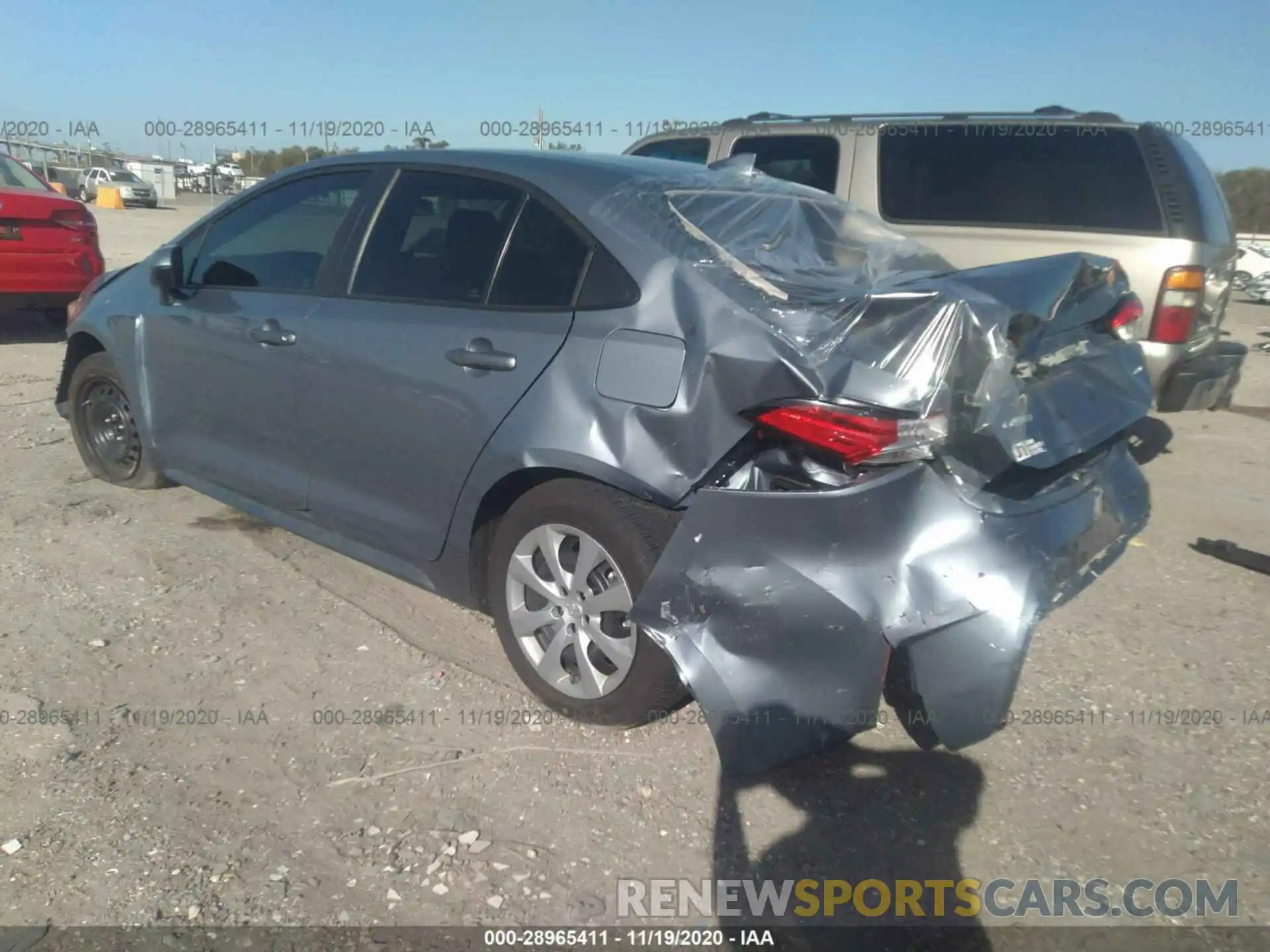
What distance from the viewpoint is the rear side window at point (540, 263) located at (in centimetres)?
311

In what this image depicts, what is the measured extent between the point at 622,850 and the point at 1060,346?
193 centimetres

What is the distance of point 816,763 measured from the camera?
3.02m

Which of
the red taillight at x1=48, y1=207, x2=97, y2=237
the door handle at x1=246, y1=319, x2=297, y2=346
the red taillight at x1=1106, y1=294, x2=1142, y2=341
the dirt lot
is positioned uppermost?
the red taillight at x1=1106, y1=294, x2=1142, y2=341

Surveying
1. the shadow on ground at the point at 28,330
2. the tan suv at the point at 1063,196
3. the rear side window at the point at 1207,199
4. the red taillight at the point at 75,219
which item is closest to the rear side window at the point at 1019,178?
the tan suv at the point at 1063,196

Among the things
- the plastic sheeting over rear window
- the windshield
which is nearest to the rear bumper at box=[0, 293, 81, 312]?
the windshield

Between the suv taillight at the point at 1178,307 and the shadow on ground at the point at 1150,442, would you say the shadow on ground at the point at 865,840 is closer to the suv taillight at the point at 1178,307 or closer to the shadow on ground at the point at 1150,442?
the suv taillight at the point at 1178,307

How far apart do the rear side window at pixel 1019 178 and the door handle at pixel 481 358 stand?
3931 millimetres

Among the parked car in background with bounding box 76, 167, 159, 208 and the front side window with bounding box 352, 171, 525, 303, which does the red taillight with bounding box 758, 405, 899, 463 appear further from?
the parked car in background with bounding box 76, 167, 159, 208

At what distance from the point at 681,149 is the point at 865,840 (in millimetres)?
6466

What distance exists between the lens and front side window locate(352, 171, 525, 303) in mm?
3373

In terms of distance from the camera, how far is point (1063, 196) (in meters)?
5.77

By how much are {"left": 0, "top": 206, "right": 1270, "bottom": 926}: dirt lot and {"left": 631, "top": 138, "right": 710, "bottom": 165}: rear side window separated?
4.84 m

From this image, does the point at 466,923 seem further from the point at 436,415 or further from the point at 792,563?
the point at 436,415

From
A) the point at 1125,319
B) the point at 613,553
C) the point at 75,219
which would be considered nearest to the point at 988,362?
the point at 1125,319
